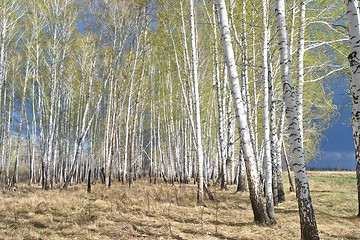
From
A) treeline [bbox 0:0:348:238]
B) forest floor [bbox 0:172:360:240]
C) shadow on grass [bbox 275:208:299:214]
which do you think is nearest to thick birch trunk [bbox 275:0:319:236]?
forest floor [bbox 0:172:360:240]

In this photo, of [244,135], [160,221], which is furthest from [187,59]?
[160,221]

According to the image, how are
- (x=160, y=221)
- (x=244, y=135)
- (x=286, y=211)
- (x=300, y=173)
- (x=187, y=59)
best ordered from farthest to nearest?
(x=187, y=59) < (x=286, y=211) < (x=160, y=221) < (x=244, y=135) < (x=300, y=173)

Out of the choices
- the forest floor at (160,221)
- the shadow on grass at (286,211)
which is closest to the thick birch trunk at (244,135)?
the forest floor at (160,221)

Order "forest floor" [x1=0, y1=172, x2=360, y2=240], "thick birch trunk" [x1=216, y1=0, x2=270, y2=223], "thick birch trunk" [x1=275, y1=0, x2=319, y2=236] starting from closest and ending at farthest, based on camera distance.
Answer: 1. "thick birch trunk" [x1=275, y1=0, x2=319, y2=236]
2. "forest floor" [x1=0, y1=172, x2=360, y2=240]
3. "thick birch trunk" [x1=216, y1=0, x2=270, y2=223]

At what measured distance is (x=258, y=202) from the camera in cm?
481

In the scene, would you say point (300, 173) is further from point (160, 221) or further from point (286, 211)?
point (286, 211)

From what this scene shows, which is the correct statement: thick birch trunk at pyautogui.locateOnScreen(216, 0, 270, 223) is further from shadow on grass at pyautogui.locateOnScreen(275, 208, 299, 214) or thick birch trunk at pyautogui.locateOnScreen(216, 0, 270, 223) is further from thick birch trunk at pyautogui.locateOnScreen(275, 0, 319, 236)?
shadow on grass at pyautogui.locateOnScreen(275, 208, 299, 214)

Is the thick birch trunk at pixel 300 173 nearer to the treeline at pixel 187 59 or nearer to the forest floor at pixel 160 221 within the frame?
the forest floor at pixel 160 221

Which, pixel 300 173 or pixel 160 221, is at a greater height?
pixel 300 173

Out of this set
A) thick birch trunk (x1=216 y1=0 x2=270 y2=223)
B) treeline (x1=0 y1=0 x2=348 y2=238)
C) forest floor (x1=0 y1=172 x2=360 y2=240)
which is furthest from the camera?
treeline (x1=0 y1=0 x2=348 y2=238)

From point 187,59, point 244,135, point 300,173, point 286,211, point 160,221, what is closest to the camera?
point 300,173

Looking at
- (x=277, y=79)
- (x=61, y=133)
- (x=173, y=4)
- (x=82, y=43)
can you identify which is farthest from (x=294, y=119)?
(x=61, y=133)

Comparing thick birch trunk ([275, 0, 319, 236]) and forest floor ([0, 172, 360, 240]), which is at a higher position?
thick birch trunk ([275, 0, 319, 236])

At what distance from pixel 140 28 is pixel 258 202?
10680 mm
